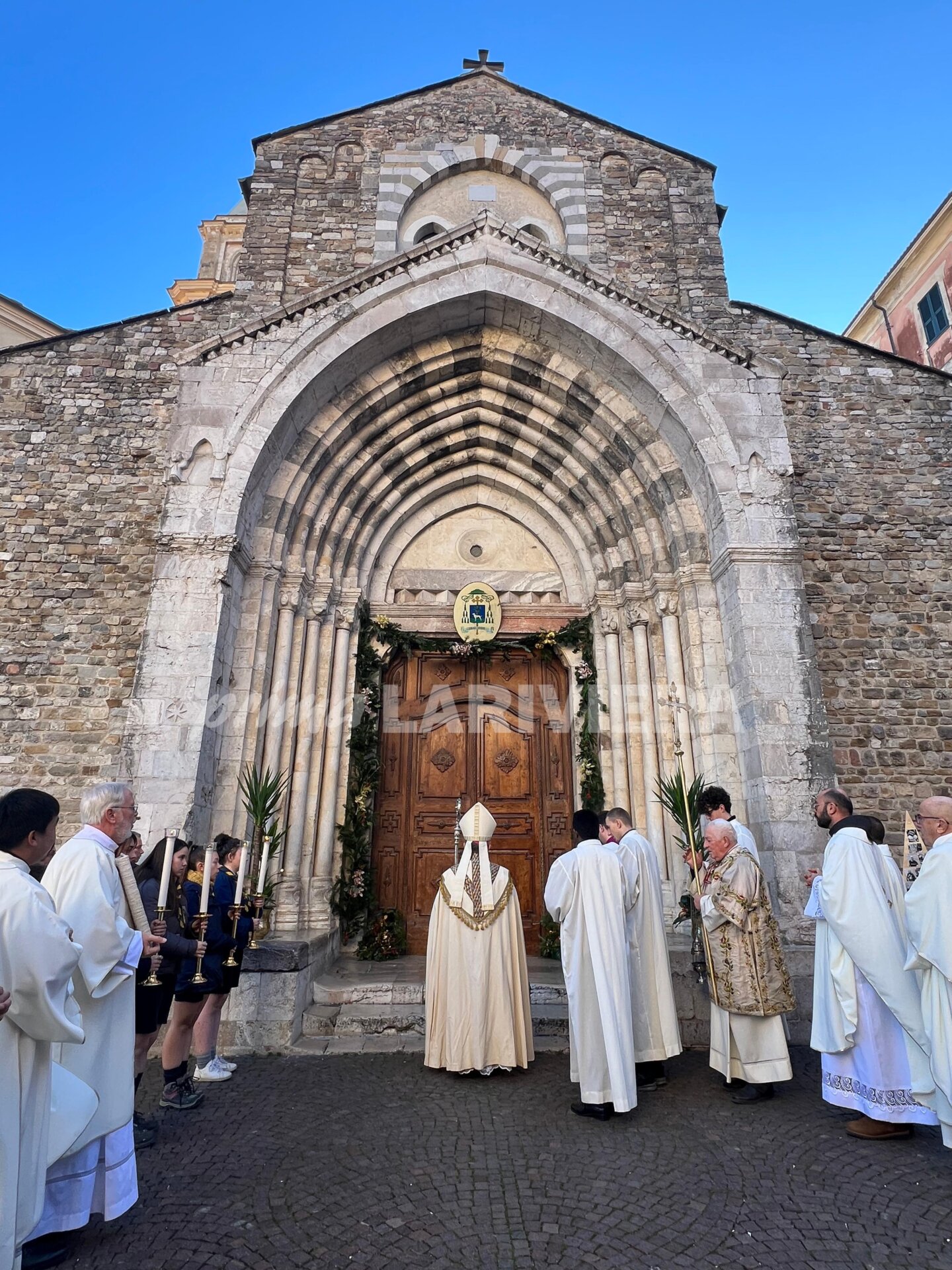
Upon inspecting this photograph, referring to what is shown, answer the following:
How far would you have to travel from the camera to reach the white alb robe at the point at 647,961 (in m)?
4.20

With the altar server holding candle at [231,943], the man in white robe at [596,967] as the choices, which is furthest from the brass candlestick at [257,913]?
the man in white robe at [596,967]

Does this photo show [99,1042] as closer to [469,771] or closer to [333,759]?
[333,759]

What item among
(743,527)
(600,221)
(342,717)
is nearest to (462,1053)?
(342,717)

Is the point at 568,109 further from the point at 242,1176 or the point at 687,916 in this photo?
the point at 242,1176

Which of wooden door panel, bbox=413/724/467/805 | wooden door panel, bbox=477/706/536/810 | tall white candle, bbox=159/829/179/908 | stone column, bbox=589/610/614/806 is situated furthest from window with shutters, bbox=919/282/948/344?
tall white candle, bbox=159/829/179/908

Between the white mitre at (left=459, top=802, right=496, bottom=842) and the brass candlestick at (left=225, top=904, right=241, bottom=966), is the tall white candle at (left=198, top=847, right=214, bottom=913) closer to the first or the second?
the brass candlestick at (left=225, top=904, right=241, bottom=966)

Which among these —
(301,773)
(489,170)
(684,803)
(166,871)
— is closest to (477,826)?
(684,803)

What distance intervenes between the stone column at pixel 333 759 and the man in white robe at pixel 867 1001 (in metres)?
4.48

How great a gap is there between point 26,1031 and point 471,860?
2980 mm

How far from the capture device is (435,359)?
25.4 ft

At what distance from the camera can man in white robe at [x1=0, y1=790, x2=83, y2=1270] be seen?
198 cm

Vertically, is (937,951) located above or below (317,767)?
below

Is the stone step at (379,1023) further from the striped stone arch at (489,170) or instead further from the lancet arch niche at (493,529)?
the striped stone arch at (489,170)

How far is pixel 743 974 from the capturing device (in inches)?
159
